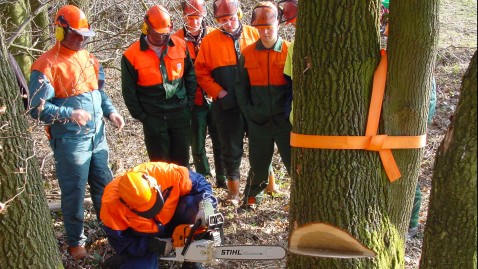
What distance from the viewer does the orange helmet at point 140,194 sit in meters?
3.61

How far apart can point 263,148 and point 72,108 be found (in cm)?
171

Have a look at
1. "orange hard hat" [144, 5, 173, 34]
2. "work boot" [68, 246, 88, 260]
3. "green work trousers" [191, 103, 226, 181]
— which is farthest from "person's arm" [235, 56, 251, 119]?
"work boot" [68, 246, 88, 260]

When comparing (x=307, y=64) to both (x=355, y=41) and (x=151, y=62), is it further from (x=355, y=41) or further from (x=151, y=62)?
(x=151, y=62)

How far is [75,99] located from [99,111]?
10.2 inches

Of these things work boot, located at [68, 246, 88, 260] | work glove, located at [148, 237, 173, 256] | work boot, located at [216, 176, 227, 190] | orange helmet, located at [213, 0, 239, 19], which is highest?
orange helmet, located at [213, 0, 239, 19]

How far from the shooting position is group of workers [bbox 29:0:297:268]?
3891mm

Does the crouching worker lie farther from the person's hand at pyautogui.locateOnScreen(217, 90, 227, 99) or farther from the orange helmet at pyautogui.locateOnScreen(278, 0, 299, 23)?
the orange helmet at pyautogui.locateOnScreen(278, 0, 299, 23)

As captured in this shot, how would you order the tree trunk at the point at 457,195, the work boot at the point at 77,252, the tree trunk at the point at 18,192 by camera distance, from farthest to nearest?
the work boot at the point at 77,252 → the tree trunk at the point at 18,192 → the tree trunk at the point at 457,195

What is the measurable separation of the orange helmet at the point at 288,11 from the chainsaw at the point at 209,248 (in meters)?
1.95

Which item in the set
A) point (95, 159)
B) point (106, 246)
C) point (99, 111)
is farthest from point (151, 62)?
point (106, 246)

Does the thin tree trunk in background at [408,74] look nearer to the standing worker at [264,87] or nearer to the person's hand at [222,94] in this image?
the standing worker at [264,87]

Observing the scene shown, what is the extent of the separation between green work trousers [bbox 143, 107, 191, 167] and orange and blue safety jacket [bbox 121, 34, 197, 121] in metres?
0.07

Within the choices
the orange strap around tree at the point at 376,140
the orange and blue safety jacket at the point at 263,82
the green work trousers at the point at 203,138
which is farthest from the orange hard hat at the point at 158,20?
the orange strap around tree at the point at 376,140

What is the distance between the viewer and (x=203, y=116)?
556 centimetres
